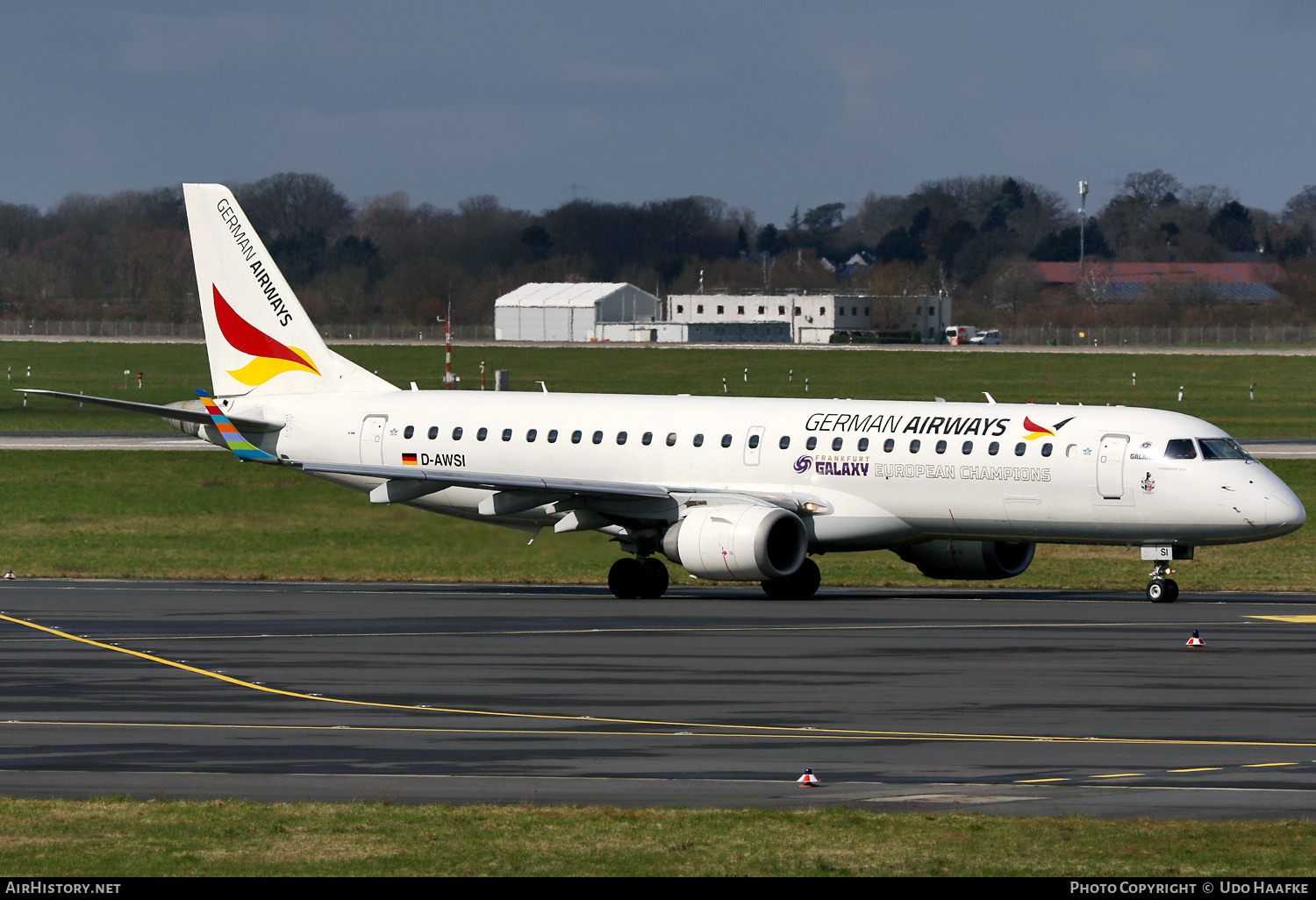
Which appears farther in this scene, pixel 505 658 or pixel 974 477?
pixel 974 477

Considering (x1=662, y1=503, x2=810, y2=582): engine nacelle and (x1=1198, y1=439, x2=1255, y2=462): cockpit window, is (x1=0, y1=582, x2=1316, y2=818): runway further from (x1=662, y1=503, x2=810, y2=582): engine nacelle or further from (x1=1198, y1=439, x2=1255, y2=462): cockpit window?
(x1=1198, y1=439, x2=1255, y2=462): cockpit window

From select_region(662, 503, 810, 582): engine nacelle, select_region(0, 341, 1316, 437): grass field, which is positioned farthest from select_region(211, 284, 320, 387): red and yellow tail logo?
select_region(0, 341, 1316, 437): grass field

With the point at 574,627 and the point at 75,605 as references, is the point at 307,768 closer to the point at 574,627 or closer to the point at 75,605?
the point at 574,627

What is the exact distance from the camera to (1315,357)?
13562 centimetres

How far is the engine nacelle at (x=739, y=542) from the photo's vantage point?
37000mm

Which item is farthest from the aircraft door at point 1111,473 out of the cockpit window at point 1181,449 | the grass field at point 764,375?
the grass field at point 764,375

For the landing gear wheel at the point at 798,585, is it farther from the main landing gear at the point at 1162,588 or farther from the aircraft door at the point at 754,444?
the main landing gear at the point at 1162,588

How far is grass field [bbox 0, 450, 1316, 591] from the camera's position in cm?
4444

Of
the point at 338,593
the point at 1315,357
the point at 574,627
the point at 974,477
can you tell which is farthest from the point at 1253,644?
the point at 1315,357

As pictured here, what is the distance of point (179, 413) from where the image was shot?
43.1 metres

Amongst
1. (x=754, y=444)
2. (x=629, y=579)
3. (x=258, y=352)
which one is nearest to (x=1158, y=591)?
(x=754, y=444)

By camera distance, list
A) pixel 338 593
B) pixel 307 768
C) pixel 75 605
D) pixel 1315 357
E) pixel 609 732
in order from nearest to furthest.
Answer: pixel 307 768, pixel 609 732, pixel 75 605, pixel 338 593, pixel 1315 357
